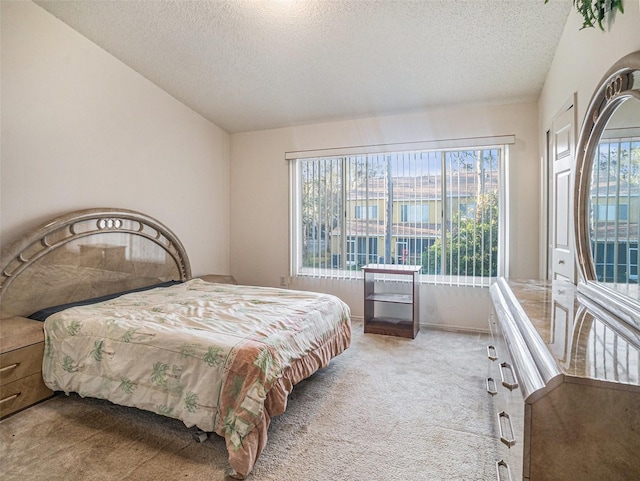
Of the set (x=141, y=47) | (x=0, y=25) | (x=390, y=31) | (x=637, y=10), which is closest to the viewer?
(x=637, y=10)

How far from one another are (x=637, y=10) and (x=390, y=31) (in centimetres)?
172

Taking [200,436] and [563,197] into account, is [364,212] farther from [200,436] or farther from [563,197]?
[200,436]

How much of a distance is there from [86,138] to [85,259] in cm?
109

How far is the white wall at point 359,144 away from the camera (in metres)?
3.61

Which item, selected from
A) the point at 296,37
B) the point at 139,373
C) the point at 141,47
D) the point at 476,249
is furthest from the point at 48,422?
the point at 476,249

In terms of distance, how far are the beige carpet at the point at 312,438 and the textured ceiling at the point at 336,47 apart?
273 cm

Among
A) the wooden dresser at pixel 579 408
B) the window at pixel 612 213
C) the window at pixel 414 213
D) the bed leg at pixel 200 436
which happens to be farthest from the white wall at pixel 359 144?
the wooden dresser at pixel 579 408

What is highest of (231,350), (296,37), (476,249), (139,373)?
(296,37)

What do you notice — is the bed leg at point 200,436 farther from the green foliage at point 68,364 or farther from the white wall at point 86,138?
the white wall at point 86,138

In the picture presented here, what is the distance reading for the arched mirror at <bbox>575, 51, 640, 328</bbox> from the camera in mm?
1346

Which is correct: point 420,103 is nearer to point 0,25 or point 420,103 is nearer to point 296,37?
point 296,37

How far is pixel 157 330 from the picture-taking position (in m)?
2.11

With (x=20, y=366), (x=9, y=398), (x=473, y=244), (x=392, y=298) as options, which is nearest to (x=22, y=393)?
(x=9, y=398)

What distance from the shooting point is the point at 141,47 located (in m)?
3.22
